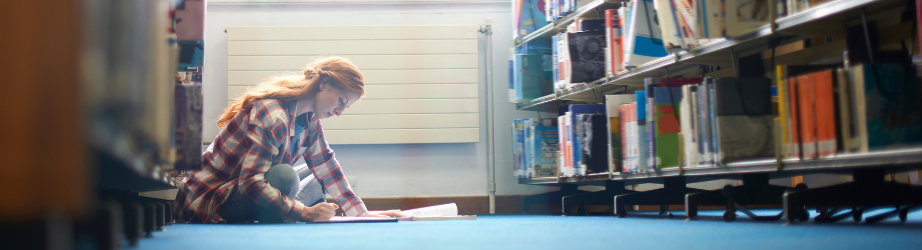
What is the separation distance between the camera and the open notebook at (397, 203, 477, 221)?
7.14 ft

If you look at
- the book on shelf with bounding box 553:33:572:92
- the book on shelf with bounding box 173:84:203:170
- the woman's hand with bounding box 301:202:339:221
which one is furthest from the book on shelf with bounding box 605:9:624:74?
the book on shelf with bounding box 173:84:203:170

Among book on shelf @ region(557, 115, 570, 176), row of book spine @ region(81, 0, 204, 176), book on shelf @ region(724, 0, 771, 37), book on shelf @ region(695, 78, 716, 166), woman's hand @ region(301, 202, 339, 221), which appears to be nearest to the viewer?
row of book spine @ region(81, 0, 204, 176)

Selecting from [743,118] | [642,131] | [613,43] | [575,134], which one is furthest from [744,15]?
[575,134]

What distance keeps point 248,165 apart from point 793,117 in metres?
1.44

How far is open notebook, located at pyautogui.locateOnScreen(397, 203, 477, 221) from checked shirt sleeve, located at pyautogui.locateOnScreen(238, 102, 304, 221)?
1.19ft

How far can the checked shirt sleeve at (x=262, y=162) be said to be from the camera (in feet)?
6.51

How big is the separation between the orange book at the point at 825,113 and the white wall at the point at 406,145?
7.28 feet

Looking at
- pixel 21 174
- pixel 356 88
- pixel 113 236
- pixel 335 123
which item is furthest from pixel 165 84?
pixel 335 123

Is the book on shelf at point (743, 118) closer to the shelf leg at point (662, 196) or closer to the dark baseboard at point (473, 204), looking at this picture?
the shelf leg at point (662, 196)

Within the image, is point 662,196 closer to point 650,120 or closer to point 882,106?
point 650,120

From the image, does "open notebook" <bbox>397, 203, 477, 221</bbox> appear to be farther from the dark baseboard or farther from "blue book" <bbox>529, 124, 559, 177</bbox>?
the dark baseboard

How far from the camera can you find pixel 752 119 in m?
1.71

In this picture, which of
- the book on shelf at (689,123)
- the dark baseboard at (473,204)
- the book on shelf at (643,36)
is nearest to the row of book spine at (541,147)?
the dark baseboard at (473,204)

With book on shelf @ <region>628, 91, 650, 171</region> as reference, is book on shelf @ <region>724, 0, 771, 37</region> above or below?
above
